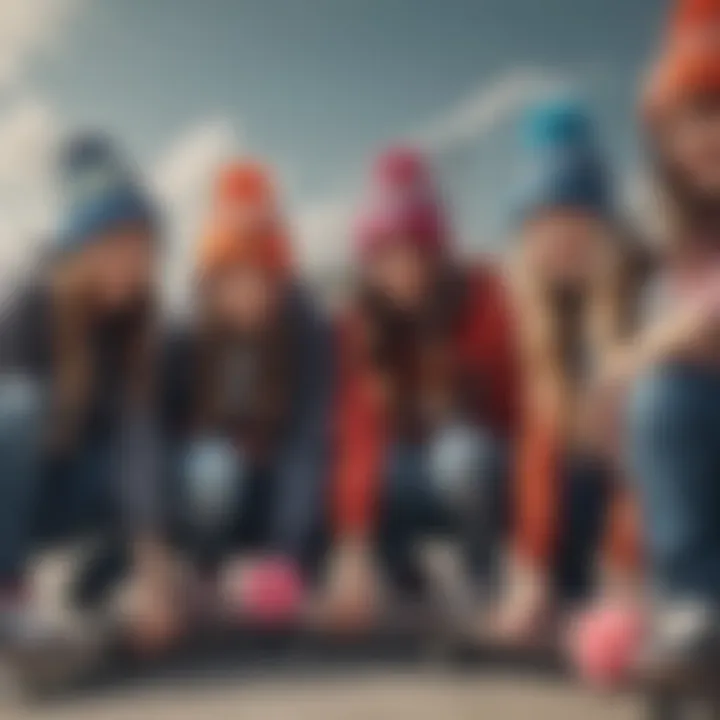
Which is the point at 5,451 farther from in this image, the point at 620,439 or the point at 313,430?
the point at 620,439

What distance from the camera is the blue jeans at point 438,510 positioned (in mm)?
1291

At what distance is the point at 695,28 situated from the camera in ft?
4.10

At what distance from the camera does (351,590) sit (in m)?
1.33

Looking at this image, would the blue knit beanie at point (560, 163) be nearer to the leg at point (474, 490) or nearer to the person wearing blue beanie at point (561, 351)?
the person wearing blue beanie at point (561, 351)

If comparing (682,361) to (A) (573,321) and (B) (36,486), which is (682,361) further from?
(B) (36,486)

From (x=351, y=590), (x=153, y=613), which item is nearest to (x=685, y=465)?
(x=351, y=590)

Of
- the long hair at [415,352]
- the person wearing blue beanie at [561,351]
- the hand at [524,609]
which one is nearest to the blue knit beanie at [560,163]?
the person wearing blue beanie at [561,351]

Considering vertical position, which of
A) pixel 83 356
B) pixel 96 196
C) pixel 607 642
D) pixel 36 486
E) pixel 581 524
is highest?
pixel 96 196

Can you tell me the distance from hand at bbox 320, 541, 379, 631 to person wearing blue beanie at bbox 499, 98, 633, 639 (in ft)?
0.42

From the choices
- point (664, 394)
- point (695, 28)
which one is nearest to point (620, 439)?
point (664, 394)

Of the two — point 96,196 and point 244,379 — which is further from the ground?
point 96,196

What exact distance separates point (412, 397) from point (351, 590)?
19 cm

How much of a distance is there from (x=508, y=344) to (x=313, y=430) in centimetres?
20

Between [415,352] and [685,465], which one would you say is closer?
[685,465]
